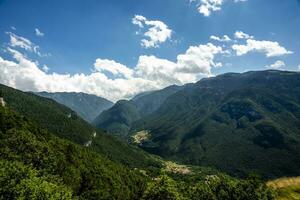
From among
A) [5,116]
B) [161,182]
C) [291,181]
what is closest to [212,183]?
[161,182]

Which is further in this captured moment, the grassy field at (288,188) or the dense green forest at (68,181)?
the dense green forest at (68,181)

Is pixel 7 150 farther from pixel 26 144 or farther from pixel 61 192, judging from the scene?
pixel 61 192

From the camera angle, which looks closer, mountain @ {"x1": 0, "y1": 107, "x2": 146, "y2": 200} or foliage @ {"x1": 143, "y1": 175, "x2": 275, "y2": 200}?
mountain @ {"x1": 0, "y1": 107, "x2": 146, "y2": 200}

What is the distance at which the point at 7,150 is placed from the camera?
107 m

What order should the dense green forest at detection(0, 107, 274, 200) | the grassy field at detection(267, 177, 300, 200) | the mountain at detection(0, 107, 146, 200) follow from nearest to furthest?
the grassy field at detection(267, 177, 300, 200) → the mountain at detection(0, 107, 146, 200) → the dense green forest at detection(0, 107, 274, 200)

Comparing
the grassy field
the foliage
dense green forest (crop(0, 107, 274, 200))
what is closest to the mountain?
dense green forest (crop(0, 107, 274, 200))

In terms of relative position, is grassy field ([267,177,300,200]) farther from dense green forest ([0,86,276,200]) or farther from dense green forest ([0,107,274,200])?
dense green forest ([0,86,276,200])

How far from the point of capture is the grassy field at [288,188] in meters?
61.2

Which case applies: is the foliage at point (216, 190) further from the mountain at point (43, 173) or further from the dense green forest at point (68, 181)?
the mountain at point (43, 173)

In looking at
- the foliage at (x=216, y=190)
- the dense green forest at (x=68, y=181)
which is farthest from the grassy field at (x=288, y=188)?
the dense green forest at (x=68, y=181)

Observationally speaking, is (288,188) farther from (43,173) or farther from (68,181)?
(68,181)

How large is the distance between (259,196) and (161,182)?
109 feet

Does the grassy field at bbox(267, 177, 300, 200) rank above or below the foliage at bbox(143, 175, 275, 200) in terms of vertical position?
above

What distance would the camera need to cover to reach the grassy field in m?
61.2
